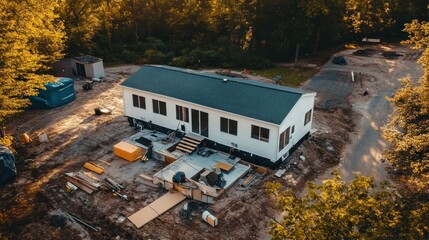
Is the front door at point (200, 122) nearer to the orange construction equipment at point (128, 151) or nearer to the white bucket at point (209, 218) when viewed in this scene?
the orange construction equipment at point (128, 151)

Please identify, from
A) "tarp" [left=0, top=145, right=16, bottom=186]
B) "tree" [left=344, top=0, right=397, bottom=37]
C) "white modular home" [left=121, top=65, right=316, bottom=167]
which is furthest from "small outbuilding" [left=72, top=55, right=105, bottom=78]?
"tree" [left=344, top=0, right=397, bottom=37]

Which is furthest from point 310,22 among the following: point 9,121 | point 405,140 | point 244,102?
point 9,121

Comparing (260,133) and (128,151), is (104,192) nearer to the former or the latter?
(128,151)

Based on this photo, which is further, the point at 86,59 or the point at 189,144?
the point at 86,59

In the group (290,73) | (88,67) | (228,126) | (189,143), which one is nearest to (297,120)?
(228,126)

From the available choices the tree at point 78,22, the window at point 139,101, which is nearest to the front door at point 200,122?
the window at point 139,101

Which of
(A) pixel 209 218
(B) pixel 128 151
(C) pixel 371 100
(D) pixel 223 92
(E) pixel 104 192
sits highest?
(D) pixel 223 92
